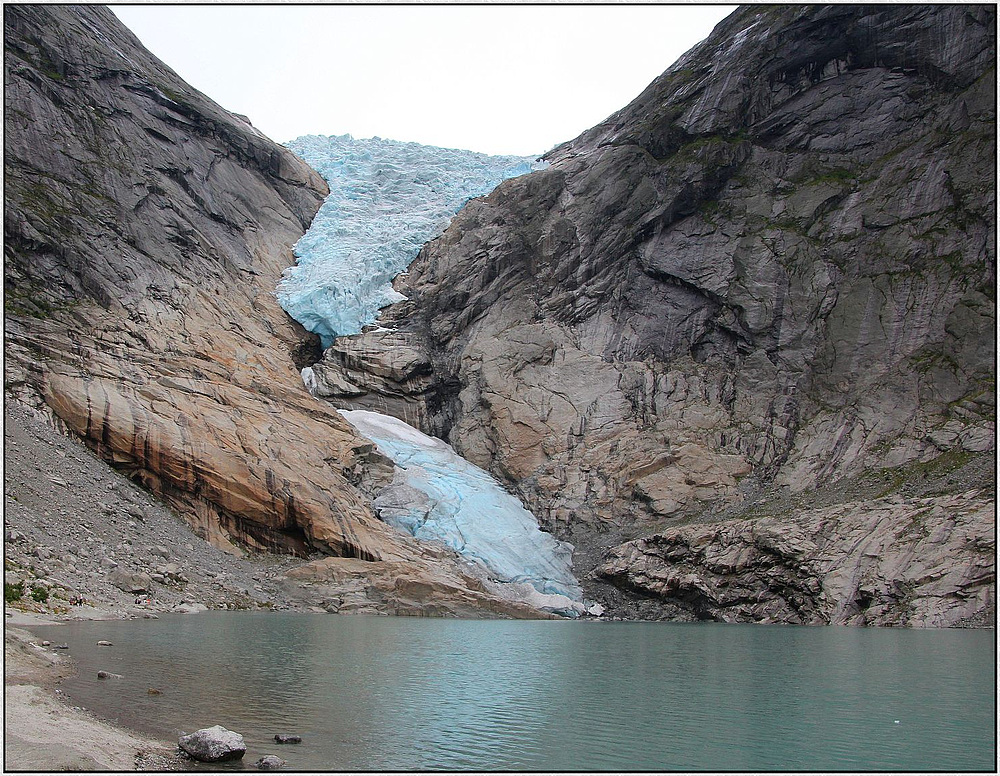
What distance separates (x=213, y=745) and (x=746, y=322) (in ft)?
137

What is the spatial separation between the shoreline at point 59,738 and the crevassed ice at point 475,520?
2583 centimetres

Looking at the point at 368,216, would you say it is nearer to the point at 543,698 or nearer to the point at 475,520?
the point at 475,520

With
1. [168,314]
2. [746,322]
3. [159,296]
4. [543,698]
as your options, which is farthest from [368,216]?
[543,698]

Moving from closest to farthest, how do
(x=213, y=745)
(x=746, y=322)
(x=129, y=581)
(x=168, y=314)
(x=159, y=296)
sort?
(x=213, y=745) → (x=129, y=581) → (x=168, y=314) → (x=159, y=296) → (x=746, y=322)

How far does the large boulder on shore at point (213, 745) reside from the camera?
9.09m

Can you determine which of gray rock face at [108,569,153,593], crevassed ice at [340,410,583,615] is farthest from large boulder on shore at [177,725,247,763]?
crevassed ice at [340,410,583,615]

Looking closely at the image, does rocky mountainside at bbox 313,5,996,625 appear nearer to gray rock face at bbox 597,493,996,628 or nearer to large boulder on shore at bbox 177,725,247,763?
gray rock face at bbox 597,493,996,628

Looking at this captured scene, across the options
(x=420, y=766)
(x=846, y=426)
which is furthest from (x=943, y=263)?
(x=420, y=766)

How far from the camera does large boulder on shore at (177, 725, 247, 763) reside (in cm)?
909

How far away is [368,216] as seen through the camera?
6444cm

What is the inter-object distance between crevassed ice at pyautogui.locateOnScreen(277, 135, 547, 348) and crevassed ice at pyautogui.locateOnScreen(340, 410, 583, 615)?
1079 cm

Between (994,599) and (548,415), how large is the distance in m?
24.7

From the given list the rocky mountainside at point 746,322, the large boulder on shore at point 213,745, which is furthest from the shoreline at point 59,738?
the rocky mountainside at point 746,322

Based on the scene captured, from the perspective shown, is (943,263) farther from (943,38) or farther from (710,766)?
(710,766)
